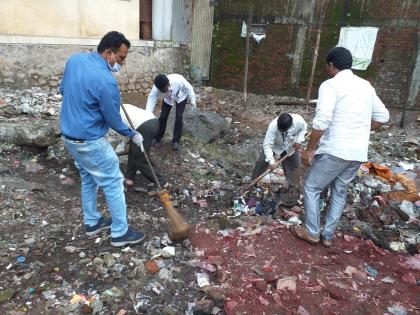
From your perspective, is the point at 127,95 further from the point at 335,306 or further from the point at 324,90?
the point at 335,306

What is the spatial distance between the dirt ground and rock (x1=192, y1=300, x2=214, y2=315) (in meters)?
0.06

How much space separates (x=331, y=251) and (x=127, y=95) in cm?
673

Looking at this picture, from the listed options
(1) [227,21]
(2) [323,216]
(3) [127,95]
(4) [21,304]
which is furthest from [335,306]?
(1) [227,21]

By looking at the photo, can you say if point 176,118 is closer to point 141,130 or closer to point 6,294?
point 141,130

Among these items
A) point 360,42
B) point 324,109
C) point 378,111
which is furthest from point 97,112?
point 360,42

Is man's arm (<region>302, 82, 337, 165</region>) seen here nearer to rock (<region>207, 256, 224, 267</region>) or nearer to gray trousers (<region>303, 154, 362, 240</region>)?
gray trousers (<region>303, 154, 362, 240</region>)

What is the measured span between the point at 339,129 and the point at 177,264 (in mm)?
1878

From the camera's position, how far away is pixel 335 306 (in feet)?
9.07

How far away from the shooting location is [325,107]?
3.06 meters

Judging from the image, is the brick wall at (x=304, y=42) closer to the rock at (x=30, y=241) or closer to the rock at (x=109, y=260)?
the rock at (x=109, y=260)

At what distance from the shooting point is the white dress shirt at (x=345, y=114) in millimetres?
3080

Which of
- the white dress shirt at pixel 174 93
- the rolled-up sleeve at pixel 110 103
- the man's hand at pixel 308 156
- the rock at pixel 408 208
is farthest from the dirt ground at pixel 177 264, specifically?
the white dress shirt at pixel 174 93

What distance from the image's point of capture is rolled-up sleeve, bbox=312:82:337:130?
3.06 meters

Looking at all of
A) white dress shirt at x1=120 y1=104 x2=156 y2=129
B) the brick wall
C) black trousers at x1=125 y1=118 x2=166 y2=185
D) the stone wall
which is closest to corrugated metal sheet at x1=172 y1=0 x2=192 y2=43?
the stone wall
